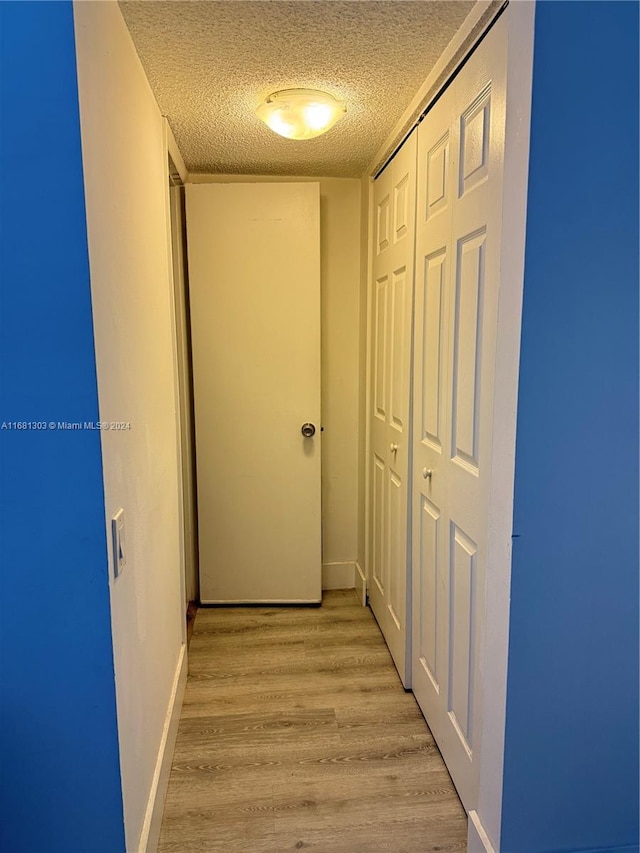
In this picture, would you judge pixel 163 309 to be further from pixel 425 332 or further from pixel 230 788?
pixel 230 788

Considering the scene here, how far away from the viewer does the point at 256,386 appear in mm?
2691

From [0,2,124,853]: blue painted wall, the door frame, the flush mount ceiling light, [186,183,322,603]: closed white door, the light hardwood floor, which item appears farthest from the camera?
[186,183,322,603]: closed white door

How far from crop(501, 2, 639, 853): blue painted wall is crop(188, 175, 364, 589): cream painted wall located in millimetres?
1763

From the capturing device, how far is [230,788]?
5.45 ft

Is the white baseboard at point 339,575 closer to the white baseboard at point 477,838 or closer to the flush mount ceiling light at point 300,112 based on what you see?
the white baseboard at point 477,838

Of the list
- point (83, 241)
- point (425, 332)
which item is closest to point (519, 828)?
point (425, 332)

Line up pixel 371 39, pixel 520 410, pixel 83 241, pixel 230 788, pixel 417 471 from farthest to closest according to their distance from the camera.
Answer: pixel 417 471
pixel 230 788
pixel 371 39
pixel 520 410
pixel 83 241

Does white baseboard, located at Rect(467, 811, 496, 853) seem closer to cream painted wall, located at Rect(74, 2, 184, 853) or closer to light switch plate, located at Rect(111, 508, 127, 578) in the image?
cream painted wall, located at Rect(74, 2, 184, 853)

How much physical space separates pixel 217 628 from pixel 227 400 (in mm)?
1116

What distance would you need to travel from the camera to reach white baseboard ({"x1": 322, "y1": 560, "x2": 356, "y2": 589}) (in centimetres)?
304

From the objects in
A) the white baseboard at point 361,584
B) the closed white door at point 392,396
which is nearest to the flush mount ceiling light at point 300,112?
the closed white door at point 392,396

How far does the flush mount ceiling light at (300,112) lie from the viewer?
1738 mm

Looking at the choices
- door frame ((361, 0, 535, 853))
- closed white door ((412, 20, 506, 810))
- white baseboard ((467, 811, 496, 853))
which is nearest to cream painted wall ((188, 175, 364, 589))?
closed white door ((412, 20, 506, 810))

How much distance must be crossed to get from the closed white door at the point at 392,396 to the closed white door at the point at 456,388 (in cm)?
11
